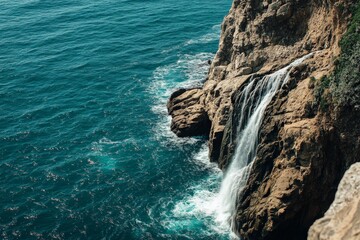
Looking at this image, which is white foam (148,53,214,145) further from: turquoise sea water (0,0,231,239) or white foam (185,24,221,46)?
white foam (185,24,221,46)

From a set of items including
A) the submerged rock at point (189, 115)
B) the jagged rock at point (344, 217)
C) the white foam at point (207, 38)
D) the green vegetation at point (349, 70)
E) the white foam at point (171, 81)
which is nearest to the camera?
the jagged rock at point (344, 217)

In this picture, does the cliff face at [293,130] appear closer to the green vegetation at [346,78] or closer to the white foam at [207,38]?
the green vegetation at [346,78]

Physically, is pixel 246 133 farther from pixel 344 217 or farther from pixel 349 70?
pixel 344 217

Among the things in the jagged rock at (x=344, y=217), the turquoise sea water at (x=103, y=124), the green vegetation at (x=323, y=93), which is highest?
the jagged rock at (x=344, y=217)

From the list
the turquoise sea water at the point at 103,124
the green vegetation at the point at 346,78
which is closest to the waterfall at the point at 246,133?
the turquoise sea water at the point at 103,124

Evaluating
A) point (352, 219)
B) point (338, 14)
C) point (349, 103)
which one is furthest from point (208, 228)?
point (352, 219)

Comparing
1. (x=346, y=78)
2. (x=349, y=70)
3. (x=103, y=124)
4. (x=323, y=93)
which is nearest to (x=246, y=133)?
(x=323, y=93)

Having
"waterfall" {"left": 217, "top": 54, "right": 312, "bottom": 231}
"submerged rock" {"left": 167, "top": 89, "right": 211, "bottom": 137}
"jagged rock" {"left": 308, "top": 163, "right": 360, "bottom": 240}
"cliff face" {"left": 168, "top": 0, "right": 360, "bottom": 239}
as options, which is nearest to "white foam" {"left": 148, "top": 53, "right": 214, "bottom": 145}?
"submerged rock" {"left": 167, "top": 89, "right": 211, "bottom": 137}
